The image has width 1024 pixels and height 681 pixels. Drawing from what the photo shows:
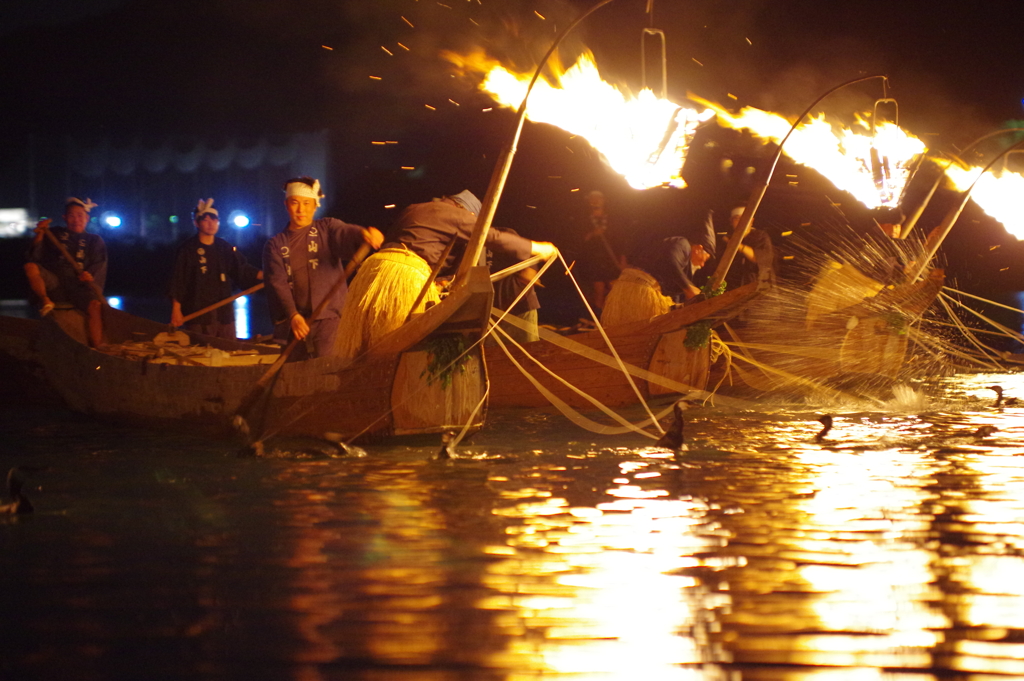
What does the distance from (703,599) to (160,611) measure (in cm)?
164

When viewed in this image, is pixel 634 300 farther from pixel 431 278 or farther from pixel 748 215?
pixel 431 278

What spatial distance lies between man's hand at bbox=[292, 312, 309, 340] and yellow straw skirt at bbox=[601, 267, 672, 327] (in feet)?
8.96

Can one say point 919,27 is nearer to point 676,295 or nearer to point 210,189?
point 676,295

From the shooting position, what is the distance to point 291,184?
7098 mm

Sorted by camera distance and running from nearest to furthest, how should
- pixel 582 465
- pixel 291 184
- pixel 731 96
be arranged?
pixel 582 465, pixel 291 184, pixel 731 96

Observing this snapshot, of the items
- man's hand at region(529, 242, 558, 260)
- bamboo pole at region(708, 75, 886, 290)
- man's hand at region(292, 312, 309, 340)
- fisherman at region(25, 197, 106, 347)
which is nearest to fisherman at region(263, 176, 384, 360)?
man's hand at region(292, 312, 309, 340)

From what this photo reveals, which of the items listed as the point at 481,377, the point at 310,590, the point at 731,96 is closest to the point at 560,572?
the point at 310,590

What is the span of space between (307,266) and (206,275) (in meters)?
2.60

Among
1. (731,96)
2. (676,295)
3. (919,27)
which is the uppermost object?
(919,27)

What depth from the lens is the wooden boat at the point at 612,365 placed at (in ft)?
24.9

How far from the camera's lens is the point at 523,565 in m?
3.48

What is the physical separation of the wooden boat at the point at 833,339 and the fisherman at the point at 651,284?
0.62m

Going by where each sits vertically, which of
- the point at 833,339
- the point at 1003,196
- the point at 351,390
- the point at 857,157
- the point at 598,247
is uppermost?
the point at 857,157

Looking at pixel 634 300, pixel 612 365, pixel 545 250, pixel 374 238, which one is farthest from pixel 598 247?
pixel 545 250
